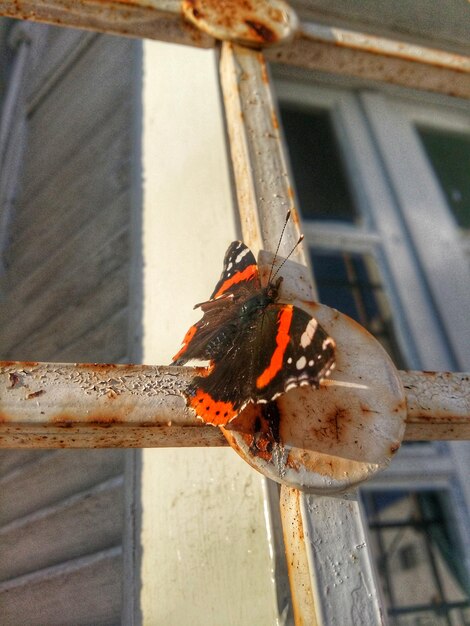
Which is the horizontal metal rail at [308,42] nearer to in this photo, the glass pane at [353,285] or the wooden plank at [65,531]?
the glass pane at [353,285]

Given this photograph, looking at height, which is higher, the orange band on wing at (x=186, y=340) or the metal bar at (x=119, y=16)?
the metal bar at (x=119, y=16)

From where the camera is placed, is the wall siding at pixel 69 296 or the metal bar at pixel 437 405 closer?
the metal bar at pixel 437 405

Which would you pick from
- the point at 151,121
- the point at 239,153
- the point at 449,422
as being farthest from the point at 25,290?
the point at 449,422

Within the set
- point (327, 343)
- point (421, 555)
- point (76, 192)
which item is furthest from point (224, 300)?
point (76, 192)

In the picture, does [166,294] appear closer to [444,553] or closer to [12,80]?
[444,553]

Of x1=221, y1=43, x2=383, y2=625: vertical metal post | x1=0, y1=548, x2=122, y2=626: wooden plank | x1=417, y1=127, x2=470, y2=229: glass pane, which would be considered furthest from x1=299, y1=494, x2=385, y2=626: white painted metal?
x1=417, y1=127, x2=470, y2=229: glass pane

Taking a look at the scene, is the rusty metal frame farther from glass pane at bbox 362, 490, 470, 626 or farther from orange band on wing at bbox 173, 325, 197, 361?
glass pane at bbox 362, 490, 470, 626

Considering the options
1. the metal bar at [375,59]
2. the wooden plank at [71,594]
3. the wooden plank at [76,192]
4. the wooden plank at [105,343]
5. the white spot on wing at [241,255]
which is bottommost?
the wooden plank at [71,594]

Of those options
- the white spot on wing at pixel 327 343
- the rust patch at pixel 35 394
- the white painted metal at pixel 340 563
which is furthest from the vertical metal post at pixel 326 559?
the rust patch at pixel 35 394
